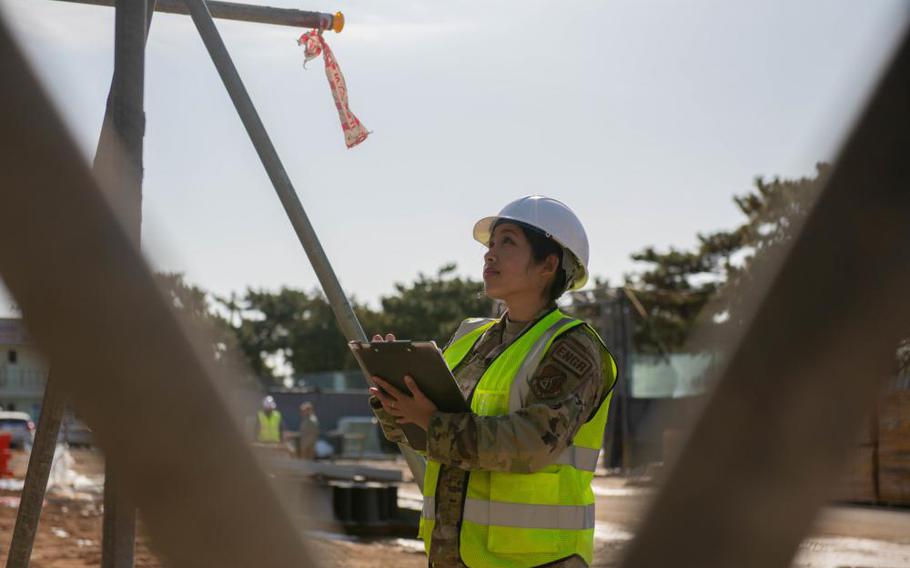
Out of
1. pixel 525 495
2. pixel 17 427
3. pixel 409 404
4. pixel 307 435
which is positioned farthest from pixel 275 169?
pixel 17 427

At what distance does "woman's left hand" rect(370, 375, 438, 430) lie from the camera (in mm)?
3023

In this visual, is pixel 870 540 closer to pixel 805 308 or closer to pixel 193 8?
pixel 193 8

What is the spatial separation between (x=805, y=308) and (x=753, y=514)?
15 centimetres

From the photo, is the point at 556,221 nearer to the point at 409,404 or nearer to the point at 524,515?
the point at 409,404

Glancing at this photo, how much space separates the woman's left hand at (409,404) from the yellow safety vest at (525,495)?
0.23 m

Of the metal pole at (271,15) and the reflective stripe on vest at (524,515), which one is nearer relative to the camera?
the reflective stripe on vest at (524,515)

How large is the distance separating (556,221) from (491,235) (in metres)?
0.21

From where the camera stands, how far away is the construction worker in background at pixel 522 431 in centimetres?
297

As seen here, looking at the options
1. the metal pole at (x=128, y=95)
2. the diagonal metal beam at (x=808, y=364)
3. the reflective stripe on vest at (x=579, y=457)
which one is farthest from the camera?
the metal pole at (x=128, y=95)

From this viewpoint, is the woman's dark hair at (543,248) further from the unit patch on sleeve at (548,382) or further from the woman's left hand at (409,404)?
the woman's left hand at (409,404)

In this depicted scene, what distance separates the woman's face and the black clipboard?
486 mm

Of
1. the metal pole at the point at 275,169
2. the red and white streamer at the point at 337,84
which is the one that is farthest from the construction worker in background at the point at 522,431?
the red and white streamer at the point at 337,84

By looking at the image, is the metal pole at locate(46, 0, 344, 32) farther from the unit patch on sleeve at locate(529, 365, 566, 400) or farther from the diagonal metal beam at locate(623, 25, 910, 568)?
the diagonal metal beam at locate(623, 25, 910, 568)

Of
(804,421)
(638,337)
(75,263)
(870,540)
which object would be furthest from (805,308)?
(638,337)
